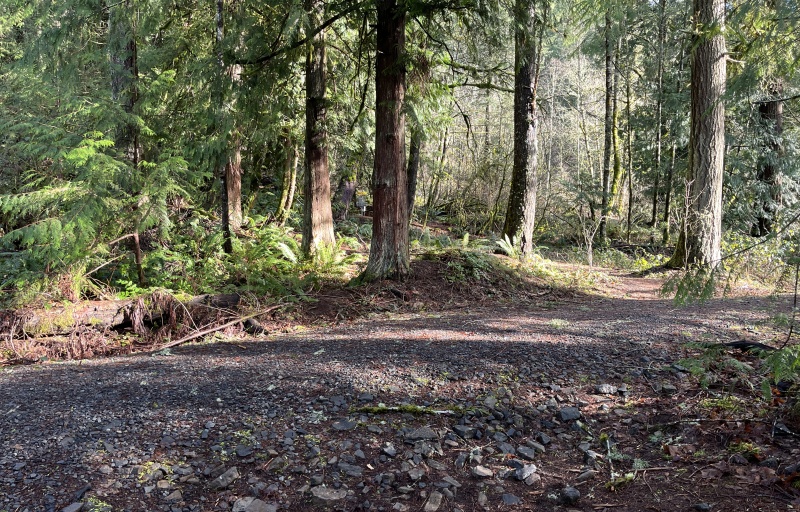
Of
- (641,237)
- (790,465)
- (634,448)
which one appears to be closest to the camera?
(790,465)

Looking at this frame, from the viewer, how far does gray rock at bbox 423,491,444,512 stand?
2646mm

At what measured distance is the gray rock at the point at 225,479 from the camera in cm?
272

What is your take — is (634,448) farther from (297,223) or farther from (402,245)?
(297,223)

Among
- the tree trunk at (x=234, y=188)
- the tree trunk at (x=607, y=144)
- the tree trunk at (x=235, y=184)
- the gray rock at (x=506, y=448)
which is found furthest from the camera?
the tree trunk at (x=607, y=144)

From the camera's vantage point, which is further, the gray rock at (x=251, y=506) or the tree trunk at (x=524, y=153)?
the tree trunk at (x=524, y=153)

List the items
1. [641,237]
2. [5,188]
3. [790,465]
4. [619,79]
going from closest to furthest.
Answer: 1. [790,465]
2. [5,188]
3. [641,237]
4. [619,79]

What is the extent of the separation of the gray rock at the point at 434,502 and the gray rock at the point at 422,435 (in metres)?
0.51

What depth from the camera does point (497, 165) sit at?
18312 mm

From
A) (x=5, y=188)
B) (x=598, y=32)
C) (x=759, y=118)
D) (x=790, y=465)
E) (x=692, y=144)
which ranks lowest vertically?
(x=790, y=465)

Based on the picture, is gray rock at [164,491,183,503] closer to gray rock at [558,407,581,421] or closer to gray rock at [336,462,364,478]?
gray rock at [336,462,364,478]

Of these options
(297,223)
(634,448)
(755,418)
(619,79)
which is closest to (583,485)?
(634,448)

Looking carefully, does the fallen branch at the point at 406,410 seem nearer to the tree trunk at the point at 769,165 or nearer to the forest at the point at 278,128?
the forest at the point at 278,128

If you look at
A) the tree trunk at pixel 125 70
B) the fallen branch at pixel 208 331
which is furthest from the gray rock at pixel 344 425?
the tree trunk at pixel 125 70

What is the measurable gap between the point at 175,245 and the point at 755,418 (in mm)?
10739
